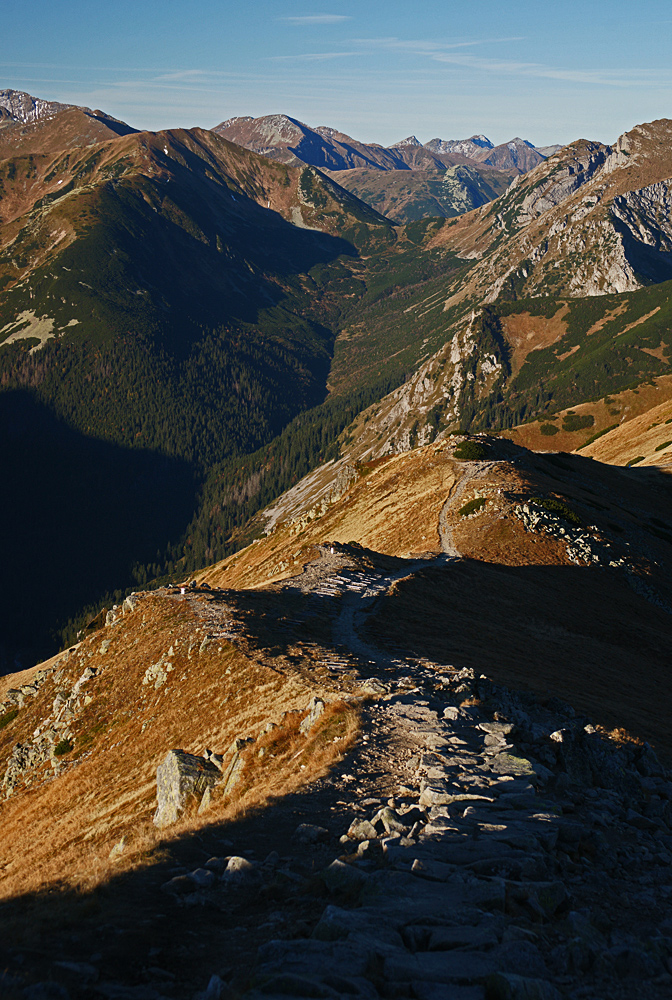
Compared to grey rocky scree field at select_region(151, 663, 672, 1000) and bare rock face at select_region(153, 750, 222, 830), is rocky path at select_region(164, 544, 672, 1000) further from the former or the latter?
bare rock face at select_region(153, 750, 222, 830)

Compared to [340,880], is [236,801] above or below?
below

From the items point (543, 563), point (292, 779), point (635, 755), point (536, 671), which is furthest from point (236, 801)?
point (543, 563)

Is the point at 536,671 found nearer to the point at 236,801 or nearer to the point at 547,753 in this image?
the point at 547,753

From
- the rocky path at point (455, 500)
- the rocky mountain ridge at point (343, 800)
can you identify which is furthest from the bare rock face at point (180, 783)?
the rocky path at point (455, 500)

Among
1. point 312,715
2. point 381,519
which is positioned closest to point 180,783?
point 312,715

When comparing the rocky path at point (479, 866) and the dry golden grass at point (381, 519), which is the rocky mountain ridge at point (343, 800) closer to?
the rocky path at point (479, 866)

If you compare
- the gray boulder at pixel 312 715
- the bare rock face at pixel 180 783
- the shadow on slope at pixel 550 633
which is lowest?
the shadow on slope at pixel 550 633

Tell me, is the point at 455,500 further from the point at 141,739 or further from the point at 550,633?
the point at 141,739

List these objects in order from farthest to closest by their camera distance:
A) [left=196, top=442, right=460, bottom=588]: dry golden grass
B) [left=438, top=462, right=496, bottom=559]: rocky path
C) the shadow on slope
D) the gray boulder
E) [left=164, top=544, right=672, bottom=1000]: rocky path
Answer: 1. [left=196, top=442, right=460, bottom=588]: dry golden grass
2. [left=438, top=462, right=496, bottom=559]: rocky path
3. the shadow on slope
4. the gray boulder
5. [left=164, top=544, right=672, bottom=1000]: rocky path

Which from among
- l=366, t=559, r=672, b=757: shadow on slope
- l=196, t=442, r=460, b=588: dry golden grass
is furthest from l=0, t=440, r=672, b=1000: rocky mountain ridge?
l=196, t=442, r=460, b=588: dry golden grass
